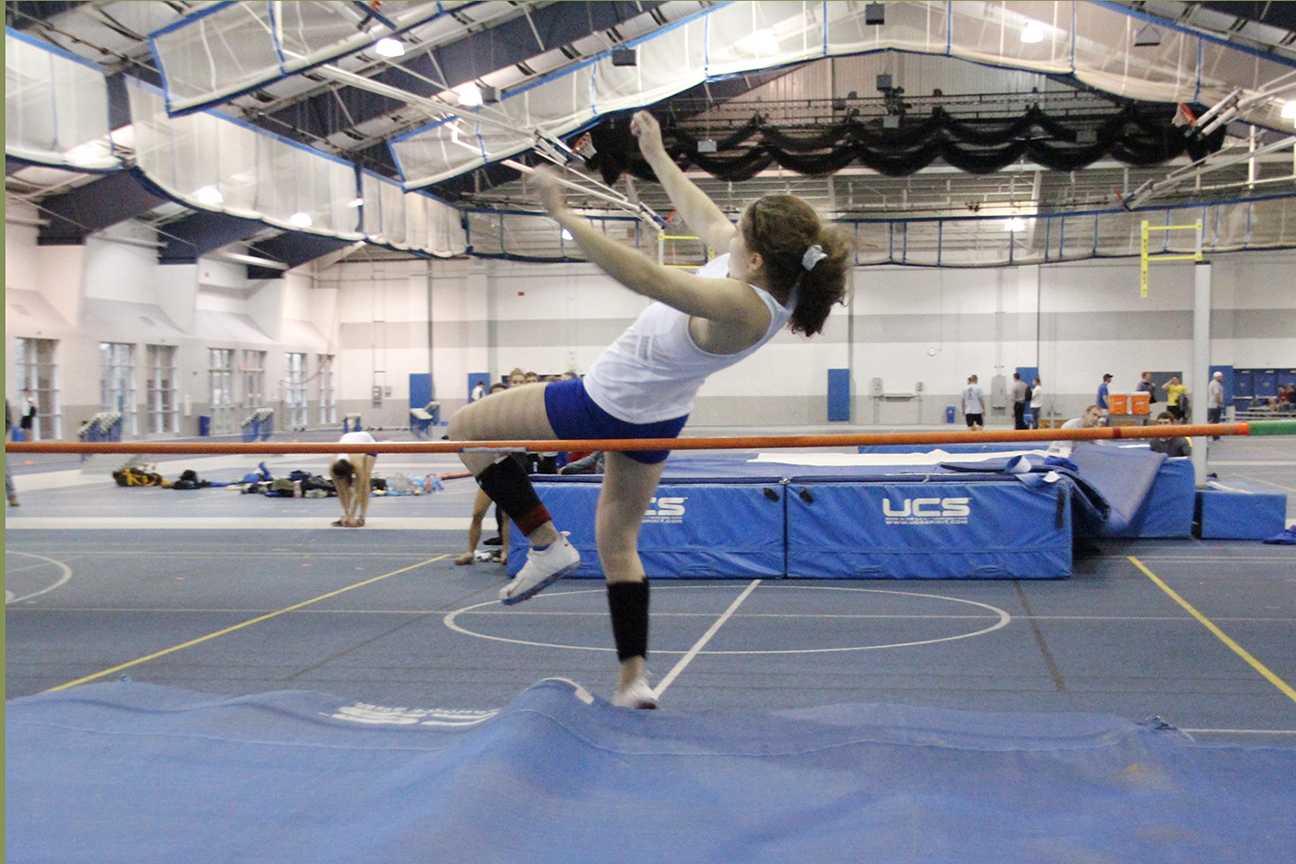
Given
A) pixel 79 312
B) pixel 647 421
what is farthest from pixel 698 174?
pixel 647 421

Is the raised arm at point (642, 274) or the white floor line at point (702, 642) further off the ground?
the raised arm at point (642, 274)

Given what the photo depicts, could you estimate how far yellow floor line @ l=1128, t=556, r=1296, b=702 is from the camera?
196 inches

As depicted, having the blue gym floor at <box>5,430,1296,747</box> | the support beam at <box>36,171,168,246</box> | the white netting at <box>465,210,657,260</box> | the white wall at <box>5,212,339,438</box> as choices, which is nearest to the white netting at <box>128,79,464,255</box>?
the white netting at <box>465,210,657,260</box>

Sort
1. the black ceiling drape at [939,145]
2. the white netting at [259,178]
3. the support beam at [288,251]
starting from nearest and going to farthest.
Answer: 1. the white netting at [259,178]
2. the black ceiling drape at [939,145]
3. the support beam at [288,251]

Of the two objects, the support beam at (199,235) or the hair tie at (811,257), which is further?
the support beam at (199,235)

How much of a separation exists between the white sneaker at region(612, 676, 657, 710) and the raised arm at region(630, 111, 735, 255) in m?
1.45

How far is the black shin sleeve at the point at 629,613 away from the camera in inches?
142

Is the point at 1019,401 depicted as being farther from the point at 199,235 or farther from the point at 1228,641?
A: the point at 1228,641

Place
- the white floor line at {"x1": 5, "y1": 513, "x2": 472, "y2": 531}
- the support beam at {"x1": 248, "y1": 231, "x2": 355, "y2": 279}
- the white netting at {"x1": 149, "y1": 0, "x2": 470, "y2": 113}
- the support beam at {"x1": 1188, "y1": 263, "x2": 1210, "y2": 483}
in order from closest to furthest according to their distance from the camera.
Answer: the support beam at {"x1": 1188, "y1": 263, "x2": 1210, "y2": 483}
the white floor line at {"x1": 5, "y1": 513, "x2": 472, "y2": 531}
the white netting at {"x1": 149, "y1": 0, "x2": 470, "y2": 113}
the support beam at {"x1": 248, "y1": 231, "x2": 355, "y2": 279}

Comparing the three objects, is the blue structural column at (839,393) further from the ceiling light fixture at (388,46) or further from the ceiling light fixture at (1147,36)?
the ceiling light fixture at (388,46)

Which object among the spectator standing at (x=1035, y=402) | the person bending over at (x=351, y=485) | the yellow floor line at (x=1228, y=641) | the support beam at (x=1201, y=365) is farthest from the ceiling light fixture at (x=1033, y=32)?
the person bending over at (x=351, y=485)

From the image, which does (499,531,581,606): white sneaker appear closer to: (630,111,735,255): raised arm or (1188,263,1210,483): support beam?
(630,111,735,255): raised arm

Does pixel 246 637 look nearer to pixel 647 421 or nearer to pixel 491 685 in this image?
pixel 491 685

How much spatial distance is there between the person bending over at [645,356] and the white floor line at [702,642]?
1.52 m
